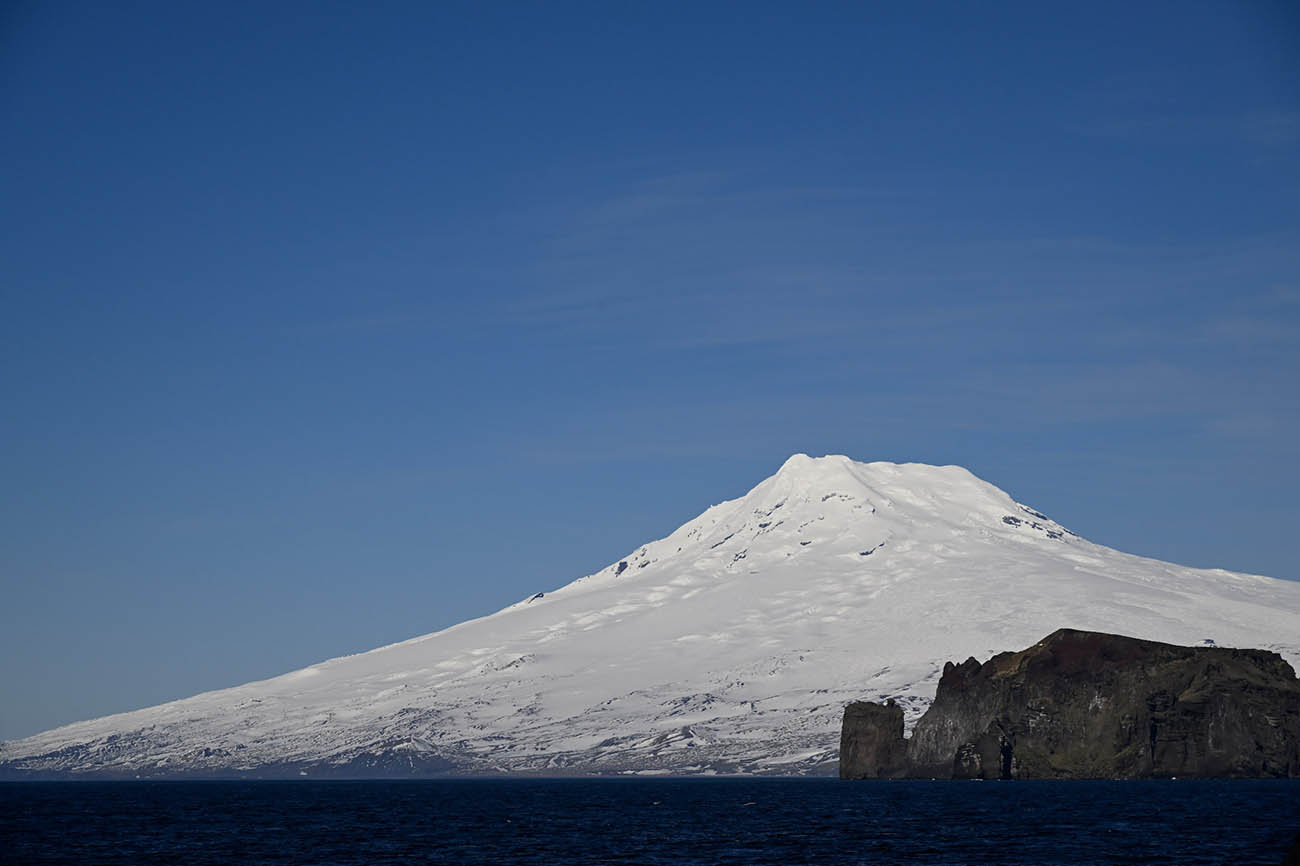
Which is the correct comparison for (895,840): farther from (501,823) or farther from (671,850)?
(501,823)

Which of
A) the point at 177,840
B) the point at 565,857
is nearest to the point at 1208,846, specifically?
the point at 565,857

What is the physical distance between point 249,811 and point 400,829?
53544mm

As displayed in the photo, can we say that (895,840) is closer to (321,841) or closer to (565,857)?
(565,857)

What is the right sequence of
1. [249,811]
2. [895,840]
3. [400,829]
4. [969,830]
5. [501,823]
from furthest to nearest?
[249,811] < [501,823] < [400,829] < [969,830] < [895,840]

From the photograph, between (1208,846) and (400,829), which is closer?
(1208,846)

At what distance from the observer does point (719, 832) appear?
A: 128875mm

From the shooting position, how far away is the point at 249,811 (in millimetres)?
185375

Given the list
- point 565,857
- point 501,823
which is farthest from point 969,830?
point 501,823

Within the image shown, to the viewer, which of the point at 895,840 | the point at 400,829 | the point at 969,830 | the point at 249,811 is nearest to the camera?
the point at 895,840

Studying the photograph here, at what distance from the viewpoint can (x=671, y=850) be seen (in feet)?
359

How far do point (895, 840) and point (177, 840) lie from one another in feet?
192

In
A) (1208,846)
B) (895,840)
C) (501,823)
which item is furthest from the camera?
(501,823)

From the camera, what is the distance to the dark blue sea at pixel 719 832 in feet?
337

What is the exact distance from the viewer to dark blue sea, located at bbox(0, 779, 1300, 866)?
103 meters
